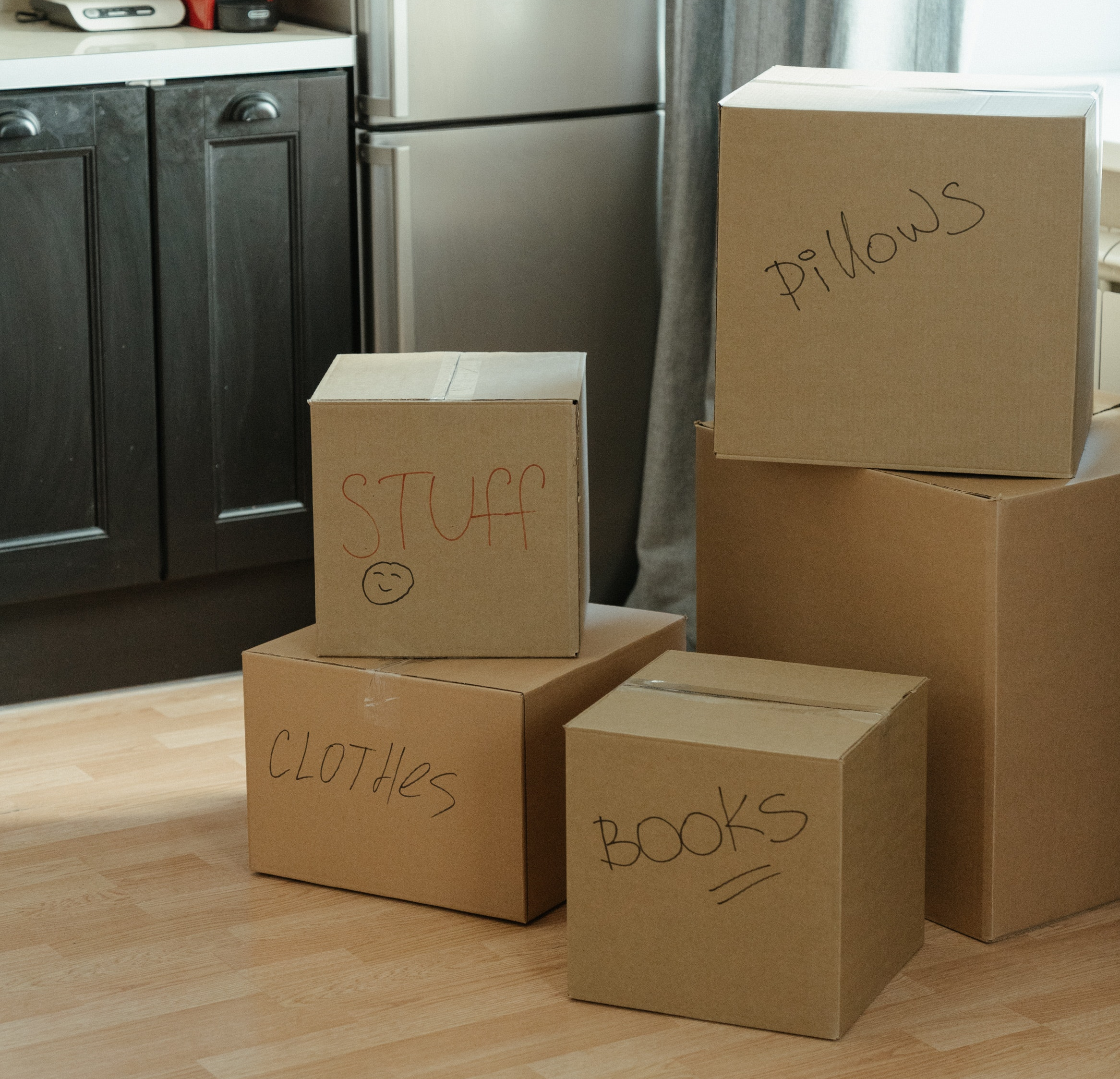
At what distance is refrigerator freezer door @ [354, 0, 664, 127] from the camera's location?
8.16ft

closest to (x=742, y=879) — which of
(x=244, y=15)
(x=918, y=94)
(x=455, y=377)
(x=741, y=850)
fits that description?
(x=741, y=850)

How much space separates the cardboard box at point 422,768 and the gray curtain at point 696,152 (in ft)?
2.48

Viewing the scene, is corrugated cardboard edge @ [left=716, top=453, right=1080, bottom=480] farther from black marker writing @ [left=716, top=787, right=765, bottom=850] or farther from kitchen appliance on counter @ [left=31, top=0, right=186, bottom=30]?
kitchen appliance on counter @ [left=31, top=0, right=186, bottom=30]

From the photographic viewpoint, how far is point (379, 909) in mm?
1953

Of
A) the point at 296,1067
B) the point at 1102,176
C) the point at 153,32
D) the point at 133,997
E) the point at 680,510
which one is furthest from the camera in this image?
the point at 680,510

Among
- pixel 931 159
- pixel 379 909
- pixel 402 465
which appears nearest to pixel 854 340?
pixel 931 159

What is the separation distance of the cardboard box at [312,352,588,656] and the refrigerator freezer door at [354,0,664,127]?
0.74 meters

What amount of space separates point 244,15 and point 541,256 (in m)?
0.56

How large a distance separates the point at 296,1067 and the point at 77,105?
4.43 feet

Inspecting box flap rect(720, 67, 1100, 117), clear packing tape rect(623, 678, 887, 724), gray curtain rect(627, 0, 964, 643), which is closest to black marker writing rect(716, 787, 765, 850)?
clear packing tape rect(623, 678, 887, 724)

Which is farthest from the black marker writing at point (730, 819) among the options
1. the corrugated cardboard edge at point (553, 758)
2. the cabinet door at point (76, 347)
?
the cabinet door at point (76, 347)

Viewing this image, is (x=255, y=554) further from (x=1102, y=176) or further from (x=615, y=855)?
(x=1102, y=176)

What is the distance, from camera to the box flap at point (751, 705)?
65.0 inches

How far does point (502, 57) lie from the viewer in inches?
101
